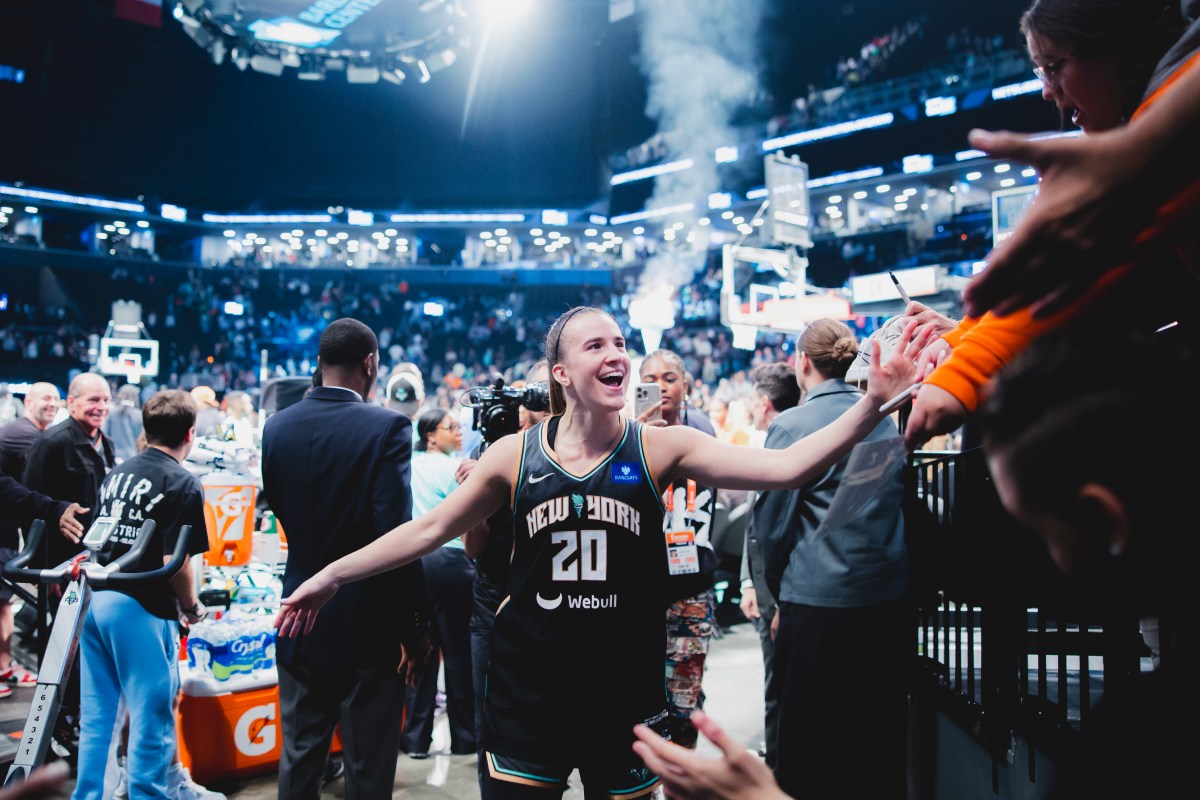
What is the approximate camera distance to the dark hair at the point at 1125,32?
4.55 ft

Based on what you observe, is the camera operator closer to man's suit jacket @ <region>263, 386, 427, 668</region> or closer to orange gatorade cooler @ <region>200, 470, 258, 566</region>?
man's suit jacket @ <region>263, 386, 427, 668</region>

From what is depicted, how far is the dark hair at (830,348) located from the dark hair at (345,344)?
6.28ft

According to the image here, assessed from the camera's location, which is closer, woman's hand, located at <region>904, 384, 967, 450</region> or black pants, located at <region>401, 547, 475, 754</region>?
woman's hand, located at <region>904, 384, 967, 450</region>

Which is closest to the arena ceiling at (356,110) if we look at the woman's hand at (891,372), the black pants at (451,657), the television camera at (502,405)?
the black pants at (451,657)

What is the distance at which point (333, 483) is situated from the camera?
316 centimetres

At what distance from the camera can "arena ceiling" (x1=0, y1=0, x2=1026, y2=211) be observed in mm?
30797

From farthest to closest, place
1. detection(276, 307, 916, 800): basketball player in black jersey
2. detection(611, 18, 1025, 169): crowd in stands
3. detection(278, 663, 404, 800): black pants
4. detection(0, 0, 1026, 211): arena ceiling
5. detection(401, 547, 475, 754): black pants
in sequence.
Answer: detection(0, 0, 1026, 211): arena ceiling
detection(611, 18, 1025, 169): crowd in stands
detection(401, 547, 475, 754): black pants
detection(278, 663, 404, 800): black pants
detection(276, 307, 916, 800): basketball player in black jersey

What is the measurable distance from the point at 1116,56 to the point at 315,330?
35.1m

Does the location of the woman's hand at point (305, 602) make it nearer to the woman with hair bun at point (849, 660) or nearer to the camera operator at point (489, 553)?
the camera operator at point (489, 553)

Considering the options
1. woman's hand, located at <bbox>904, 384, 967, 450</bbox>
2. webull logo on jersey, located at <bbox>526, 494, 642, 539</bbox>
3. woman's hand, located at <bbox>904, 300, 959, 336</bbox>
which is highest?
woman's hand, located at <bbox>904, 300, 959, 336</bbox>

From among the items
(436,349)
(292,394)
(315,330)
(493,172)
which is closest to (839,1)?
(493,172)

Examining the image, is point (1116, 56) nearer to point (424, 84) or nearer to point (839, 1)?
point (839, 1)

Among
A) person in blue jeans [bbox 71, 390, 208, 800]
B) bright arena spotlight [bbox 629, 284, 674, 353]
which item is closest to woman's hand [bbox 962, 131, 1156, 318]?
person in blue jeans [bbox 71, 390, 208, 800]

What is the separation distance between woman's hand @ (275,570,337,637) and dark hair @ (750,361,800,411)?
2.97 metres
